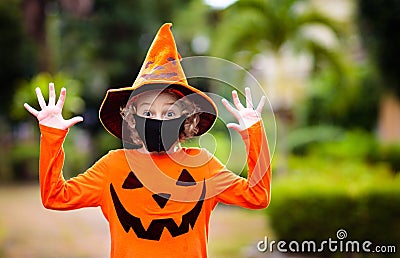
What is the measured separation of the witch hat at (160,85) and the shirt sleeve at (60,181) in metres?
0.21

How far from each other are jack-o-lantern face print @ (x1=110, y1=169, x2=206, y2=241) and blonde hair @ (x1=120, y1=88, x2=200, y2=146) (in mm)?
142

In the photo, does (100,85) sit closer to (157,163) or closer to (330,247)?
(330,247)

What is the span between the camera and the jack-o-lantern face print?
2205mm

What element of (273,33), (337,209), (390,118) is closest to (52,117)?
(337,209)

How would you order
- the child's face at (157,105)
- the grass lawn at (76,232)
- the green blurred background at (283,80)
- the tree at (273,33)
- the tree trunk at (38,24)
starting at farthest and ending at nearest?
the tree trunk at (38,24) < the tree at (273,33) < the grass lawn at (76,232) < the green blurred background at (283,80) < the child's face at (157,105)

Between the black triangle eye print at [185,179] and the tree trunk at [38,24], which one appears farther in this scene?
the tree trunk at [38,24]

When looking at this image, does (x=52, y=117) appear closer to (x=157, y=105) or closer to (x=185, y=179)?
(x=157, y=105)

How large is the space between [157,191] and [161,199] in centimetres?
3

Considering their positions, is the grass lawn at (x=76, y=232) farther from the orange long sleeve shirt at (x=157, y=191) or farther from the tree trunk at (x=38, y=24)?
the tree trunk at (x=38, y=24)

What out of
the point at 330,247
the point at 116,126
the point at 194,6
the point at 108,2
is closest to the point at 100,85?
the point at 108,2

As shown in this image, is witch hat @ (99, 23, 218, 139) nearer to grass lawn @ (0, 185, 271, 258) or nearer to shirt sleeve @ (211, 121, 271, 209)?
shirt sleeve @ (211, 121, 271, 209)

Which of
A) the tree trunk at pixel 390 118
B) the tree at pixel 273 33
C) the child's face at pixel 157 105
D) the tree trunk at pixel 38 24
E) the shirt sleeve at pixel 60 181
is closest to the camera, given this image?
the shirt sleeve at pixel 60 181

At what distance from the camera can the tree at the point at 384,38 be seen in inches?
409

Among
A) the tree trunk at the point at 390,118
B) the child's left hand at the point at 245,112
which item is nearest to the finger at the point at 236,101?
the child's left hand at the point at 245,112
